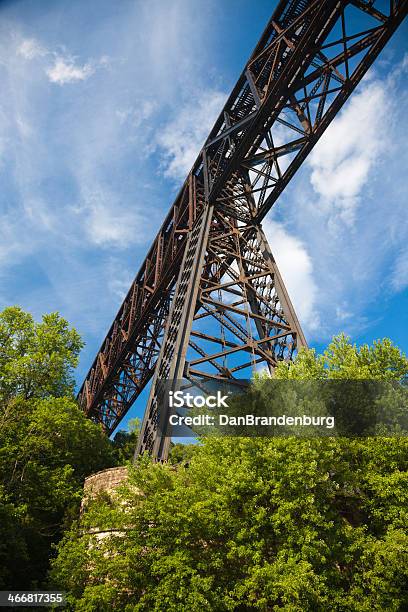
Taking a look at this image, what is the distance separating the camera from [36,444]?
41.9 ft

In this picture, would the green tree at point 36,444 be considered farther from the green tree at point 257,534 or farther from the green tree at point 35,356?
the green tree at point 257,534

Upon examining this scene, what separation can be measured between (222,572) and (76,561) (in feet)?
11.1

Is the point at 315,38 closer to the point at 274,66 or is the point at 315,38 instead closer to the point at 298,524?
the point at 274,66

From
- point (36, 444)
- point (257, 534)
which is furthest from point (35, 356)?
point (257, 534)

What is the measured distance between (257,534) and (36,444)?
28.4ft

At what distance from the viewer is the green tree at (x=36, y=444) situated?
1126 centimetres

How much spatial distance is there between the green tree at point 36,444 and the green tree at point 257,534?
3.37 m

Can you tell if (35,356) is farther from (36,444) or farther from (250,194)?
(250,194)

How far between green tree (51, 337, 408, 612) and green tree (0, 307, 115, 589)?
3371mm

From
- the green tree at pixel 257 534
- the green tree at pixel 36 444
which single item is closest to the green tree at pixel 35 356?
the green tree at pixel 36 444

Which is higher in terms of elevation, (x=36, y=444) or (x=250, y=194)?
(x=250, y=194)

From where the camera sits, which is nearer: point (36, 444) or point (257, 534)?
point (257, 534)

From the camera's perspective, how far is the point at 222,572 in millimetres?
7137

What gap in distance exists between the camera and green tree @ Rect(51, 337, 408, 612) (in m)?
6.43
